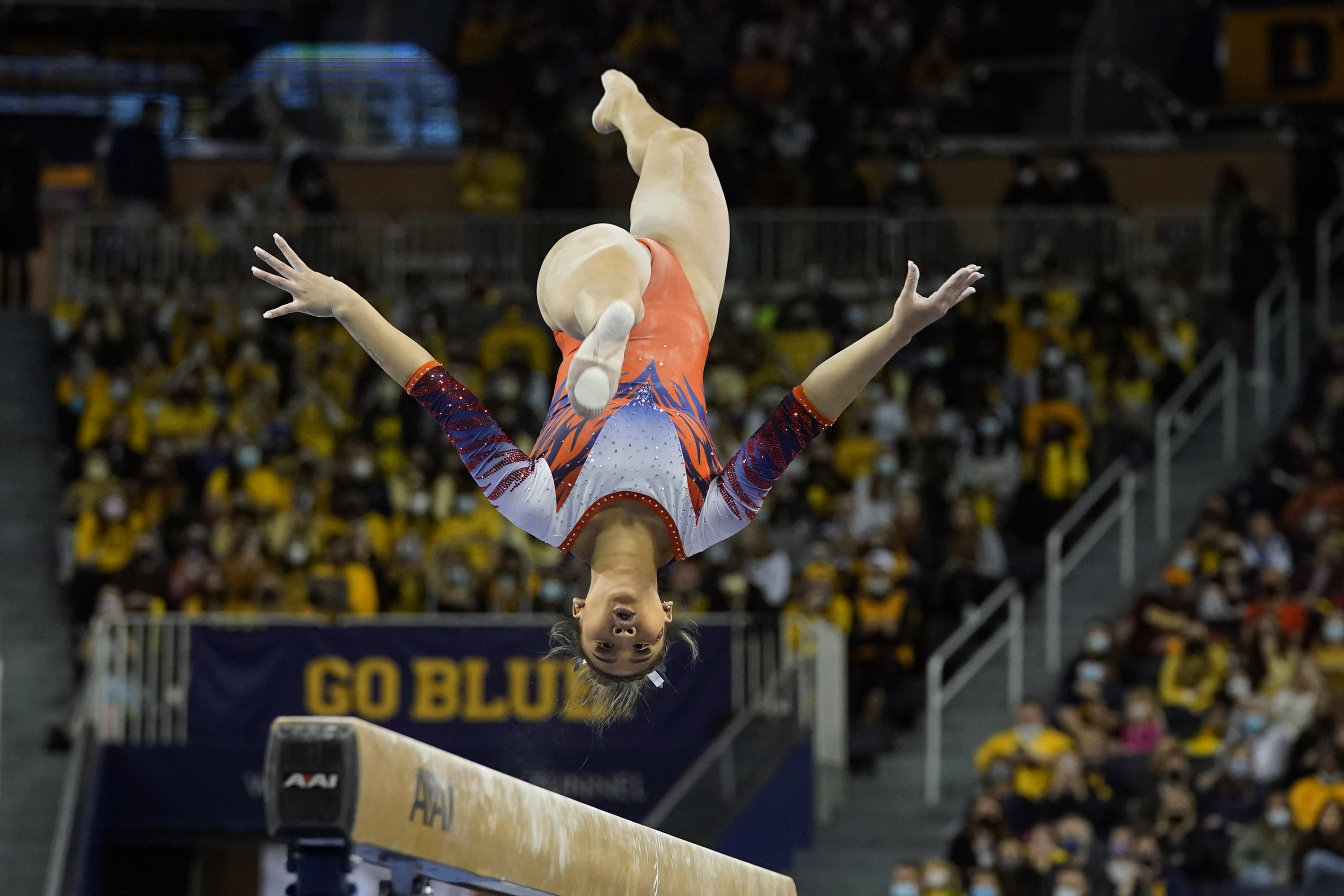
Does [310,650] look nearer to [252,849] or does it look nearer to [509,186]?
[252,849]

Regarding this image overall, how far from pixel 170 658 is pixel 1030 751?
4.78 metres

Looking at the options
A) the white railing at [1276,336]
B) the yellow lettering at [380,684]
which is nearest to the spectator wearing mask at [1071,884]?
the yellow lettering at [380,684]

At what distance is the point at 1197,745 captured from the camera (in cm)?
1160

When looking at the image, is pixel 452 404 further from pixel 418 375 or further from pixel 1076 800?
pixel 1076 800

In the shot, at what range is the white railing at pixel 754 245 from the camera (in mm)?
16312

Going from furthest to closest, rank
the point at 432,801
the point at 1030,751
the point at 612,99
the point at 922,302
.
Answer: the point at 1030,751 < the point at 612,99 < the point at 922,302 < the point at 432,801

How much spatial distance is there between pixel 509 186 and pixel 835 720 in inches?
246

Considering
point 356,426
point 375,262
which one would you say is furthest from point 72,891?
point 375,262

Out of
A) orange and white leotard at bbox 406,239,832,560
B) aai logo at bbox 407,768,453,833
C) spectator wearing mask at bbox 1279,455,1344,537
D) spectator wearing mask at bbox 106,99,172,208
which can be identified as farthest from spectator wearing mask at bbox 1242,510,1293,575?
aai logo at bbox 407,768,453,833

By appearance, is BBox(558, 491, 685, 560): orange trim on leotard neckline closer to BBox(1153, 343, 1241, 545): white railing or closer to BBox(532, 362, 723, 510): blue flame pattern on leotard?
BBox(532, 362, 723, 510): blue flame pattern on leotard

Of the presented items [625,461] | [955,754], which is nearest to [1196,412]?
[955,754]

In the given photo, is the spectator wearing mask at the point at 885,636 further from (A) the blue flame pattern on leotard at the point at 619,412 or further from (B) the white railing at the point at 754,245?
(A) the blue flame pattern on leotard at the point at 619,412

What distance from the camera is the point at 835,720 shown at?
12367mm

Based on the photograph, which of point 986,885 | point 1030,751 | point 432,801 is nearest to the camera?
point 432,801
